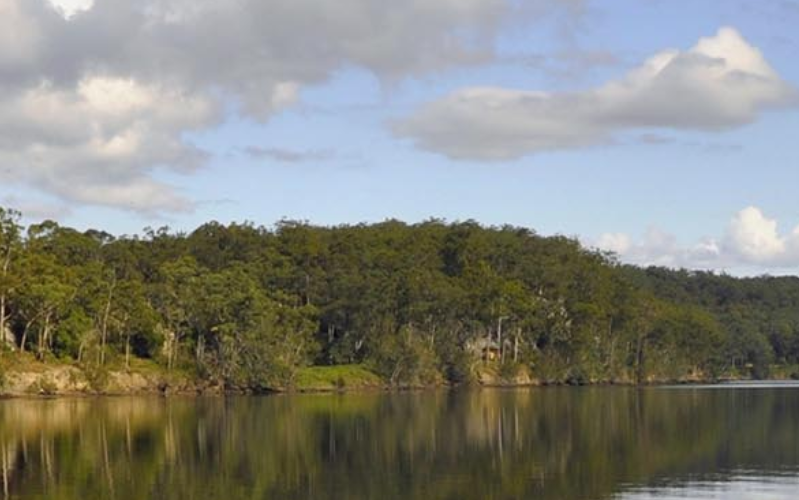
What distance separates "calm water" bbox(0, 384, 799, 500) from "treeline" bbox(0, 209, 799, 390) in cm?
1783

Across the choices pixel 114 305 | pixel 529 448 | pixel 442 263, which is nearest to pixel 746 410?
pixel 529 448

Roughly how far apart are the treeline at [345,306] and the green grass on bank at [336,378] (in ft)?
4.76

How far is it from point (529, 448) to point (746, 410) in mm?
31999

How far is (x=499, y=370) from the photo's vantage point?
12662cm

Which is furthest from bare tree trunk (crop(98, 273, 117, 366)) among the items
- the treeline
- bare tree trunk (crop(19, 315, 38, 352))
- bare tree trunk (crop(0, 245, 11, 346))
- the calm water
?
the calm water

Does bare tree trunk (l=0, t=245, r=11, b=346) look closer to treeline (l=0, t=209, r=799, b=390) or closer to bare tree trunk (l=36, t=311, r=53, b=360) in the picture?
treeline (l=0, t=209, r=799, b=390)

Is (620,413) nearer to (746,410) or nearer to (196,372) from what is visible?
(746,410)

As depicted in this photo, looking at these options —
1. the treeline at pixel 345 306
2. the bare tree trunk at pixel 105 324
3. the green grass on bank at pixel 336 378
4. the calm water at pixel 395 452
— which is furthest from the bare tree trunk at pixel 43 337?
the green grass on bank at pixel 336 378

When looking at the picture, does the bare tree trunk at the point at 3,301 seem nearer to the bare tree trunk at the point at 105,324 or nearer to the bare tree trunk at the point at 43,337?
the bare tree trunk at the point at 43,337

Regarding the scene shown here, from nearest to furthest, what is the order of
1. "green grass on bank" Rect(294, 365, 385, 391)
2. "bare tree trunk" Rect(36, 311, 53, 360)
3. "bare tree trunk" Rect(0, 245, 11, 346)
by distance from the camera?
1. "bare tree trunk" Rect(0, 245, 11, 346)
2. "bare tree trunk" Rect(36, 311, 53, 360)
3. "green grass on bank" Rect(294, 365, 385, 391)

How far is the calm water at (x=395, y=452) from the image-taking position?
117 feet

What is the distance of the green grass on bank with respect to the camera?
106500 mm

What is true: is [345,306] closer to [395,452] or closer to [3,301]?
[3,301]

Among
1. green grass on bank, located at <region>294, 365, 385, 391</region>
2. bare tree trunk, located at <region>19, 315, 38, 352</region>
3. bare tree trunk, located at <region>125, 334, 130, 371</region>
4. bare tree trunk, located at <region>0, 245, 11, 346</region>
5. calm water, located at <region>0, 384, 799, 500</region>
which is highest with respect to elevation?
bare tree trunk, located at <region>0, 245, 11, 346</region>
